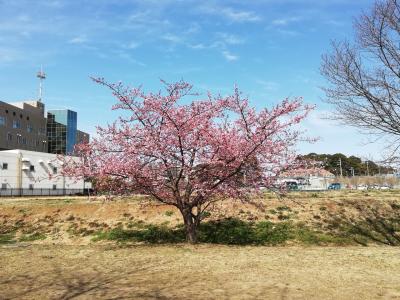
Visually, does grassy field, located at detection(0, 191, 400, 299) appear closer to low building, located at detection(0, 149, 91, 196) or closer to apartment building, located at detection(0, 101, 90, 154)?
low building, located at detection(0, 149, 91, 196)

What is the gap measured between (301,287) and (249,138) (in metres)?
5.85

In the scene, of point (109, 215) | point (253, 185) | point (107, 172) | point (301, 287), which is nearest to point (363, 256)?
point (253, 185)

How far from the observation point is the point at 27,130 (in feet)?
268

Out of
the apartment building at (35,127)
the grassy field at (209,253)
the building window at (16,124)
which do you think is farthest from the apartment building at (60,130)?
the grassy field at (209,253)

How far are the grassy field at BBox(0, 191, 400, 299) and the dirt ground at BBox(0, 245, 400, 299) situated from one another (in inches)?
0.8

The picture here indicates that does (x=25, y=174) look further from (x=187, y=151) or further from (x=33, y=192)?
(x=187, y=151)

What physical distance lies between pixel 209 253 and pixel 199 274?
113 inches

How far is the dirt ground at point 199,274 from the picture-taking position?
293 inches

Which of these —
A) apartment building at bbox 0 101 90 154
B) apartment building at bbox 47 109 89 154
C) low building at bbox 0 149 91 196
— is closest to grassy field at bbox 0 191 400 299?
low building at bbox 0 149 91 196

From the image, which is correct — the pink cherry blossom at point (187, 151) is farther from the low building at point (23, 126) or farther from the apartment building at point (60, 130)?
the apartment building at point (60, 130)

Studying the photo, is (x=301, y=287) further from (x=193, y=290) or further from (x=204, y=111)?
(x=204, y=111)

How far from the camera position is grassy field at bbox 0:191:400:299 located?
25.5 feet

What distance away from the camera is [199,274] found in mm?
9008

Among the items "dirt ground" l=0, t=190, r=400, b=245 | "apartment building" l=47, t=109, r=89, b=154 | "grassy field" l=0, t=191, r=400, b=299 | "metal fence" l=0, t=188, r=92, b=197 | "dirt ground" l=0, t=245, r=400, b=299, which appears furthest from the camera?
"apartment building" l=47, t=109, r=89, b=154
